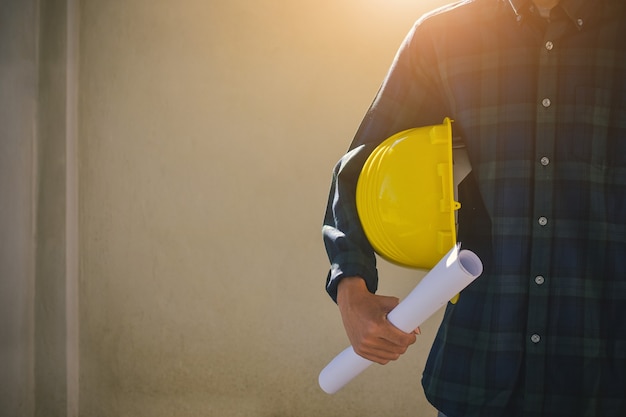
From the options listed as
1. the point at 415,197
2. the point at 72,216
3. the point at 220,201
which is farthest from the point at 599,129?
the point at 72,216

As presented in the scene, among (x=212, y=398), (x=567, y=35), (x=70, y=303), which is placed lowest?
(x=212, y=398)

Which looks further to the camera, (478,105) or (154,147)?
(154,147)

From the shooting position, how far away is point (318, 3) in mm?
2744

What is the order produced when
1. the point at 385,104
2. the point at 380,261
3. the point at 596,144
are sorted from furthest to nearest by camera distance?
the point at 380,261, the point at 385,104, the point at 596,144

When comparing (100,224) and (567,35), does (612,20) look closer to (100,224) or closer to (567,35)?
(567,35)

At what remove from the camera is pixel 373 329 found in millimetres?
1067

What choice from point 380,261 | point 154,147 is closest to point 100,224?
point 154,147

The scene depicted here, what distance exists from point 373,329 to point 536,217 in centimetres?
35

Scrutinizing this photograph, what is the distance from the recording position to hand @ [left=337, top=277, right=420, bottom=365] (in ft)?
3.48

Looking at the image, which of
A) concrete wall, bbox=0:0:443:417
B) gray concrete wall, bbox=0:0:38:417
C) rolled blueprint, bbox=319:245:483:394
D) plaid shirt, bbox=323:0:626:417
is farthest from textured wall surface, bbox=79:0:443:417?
rolled blueprint, bbox=319:245:483:394

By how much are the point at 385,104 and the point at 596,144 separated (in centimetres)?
37

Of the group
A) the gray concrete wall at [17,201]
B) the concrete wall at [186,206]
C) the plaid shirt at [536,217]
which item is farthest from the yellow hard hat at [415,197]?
the gray concrete wall at [17,201]

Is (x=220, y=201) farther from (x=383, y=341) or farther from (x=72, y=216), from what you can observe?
(x=383, y=341)

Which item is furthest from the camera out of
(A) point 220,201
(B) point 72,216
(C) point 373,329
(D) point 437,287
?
(B) point 72,216
